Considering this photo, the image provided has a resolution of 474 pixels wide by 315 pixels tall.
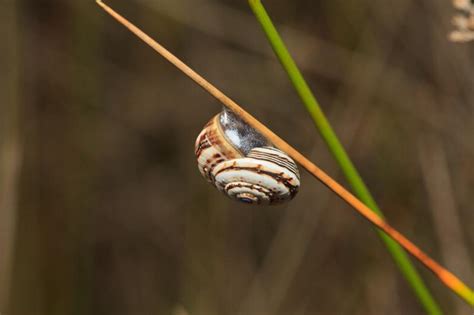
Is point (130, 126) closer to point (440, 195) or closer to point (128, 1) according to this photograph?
point (128, 1)

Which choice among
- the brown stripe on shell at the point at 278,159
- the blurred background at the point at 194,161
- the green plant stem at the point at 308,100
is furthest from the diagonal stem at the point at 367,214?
the blurred background at the point at 194,161

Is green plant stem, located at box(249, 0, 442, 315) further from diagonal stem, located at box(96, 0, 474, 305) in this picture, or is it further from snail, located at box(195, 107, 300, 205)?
snail, located at box(195, 107, 300, 205)

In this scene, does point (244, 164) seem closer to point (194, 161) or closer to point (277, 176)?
point (277, 176)

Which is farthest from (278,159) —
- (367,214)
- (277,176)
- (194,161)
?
(194,161)

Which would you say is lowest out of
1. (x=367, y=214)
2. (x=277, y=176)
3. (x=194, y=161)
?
(x=367, y=214)

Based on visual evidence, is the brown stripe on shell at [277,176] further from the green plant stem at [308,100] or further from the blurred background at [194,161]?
the blurred background at [194,161]
